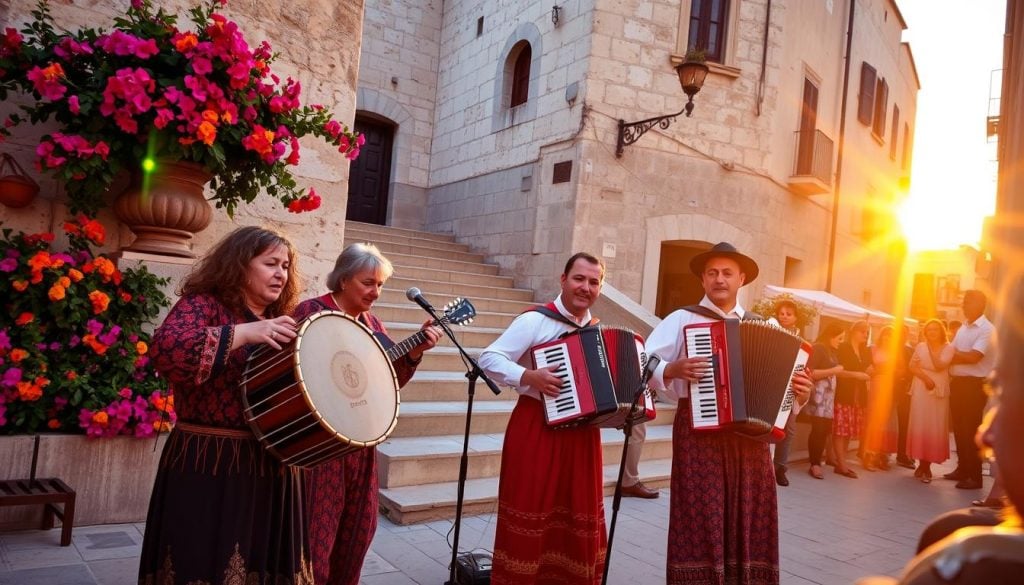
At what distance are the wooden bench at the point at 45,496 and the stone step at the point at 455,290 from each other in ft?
14.6

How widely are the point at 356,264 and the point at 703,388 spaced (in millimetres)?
1822

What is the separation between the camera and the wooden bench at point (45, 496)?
3.50 m

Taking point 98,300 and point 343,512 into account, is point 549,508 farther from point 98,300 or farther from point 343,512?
point 98,300

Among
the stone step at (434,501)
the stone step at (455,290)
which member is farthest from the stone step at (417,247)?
the stone step at (434,501)

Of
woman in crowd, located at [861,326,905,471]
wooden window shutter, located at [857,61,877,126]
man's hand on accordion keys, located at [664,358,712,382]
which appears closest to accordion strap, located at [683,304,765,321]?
man's hand on accordion keys, located at [664,358,712,382]

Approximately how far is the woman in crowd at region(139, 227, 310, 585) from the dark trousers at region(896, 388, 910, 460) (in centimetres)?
885

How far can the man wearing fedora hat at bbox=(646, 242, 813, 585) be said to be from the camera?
11.0 feet

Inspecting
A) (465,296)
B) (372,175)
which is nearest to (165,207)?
(465,296)

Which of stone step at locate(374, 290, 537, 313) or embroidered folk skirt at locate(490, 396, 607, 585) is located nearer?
embroidered folk skirt at locate(490, 396, 607, 585)

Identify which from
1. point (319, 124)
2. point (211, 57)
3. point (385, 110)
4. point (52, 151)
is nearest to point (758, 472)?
point (319, 124)

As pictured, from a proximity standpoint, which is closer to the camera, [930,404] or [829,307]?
[930,404]

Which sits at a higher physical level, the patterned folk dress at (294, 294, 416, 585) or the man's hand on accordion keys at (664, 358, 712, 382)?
the man's hand on accordion keys at (664, 358, 712, 382)

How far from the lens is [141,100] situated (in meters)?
3.62

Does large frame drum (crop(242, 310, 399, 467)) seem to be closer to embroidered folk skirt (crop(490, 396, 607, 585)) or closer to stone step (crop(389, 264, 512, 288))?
embroidered folk skirt (crop(490, 396, 607, 585))
